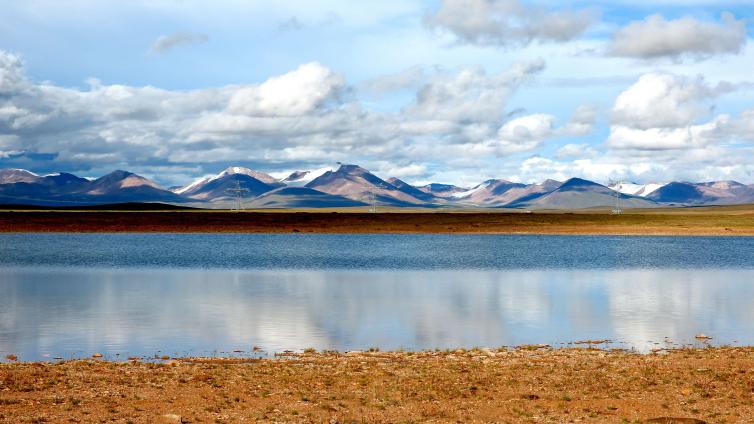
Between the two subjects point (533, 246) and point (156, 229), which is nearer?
point (533, 246)

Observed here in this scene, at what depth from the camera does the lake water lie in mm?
34719

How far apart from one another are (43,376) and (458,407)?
1295 centimetres

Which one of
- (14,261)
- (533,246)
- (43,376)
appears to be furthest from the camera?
(533,246)

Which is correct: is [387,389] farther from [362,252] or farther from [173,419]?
[362,252]

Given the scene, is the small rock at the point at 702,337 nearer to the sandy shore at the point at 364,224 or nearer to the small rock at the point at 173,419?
the small rock at the point at 173,419

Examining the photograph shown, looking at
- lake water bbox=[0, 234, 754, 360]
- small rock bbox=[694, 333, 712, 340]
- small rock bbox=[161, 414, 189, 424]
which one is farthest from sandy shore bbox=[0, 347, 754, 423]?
small rock bbox=[694, 333, 712, 340]

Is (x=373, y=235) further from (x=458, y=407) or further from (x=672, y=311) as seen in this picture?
(x=458, y=407)

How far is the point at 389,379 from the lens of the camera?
24984 mm

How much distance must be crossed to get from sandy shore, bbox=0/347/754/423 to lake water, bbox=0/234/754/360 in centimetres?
467

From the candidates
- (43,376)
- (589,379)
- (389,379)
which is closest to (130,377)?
(43,376)

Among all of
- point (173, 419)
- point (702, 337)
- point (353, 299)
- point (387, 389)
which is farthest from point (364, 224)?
point (173, 419)

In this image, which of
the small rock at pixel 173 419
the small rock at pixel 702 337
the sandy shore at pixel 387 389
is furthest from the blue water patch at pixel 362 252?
the small rock at pixel 173 419

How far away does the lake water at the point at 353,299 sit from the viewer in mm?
34719

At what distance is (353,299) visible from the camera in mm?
49750
